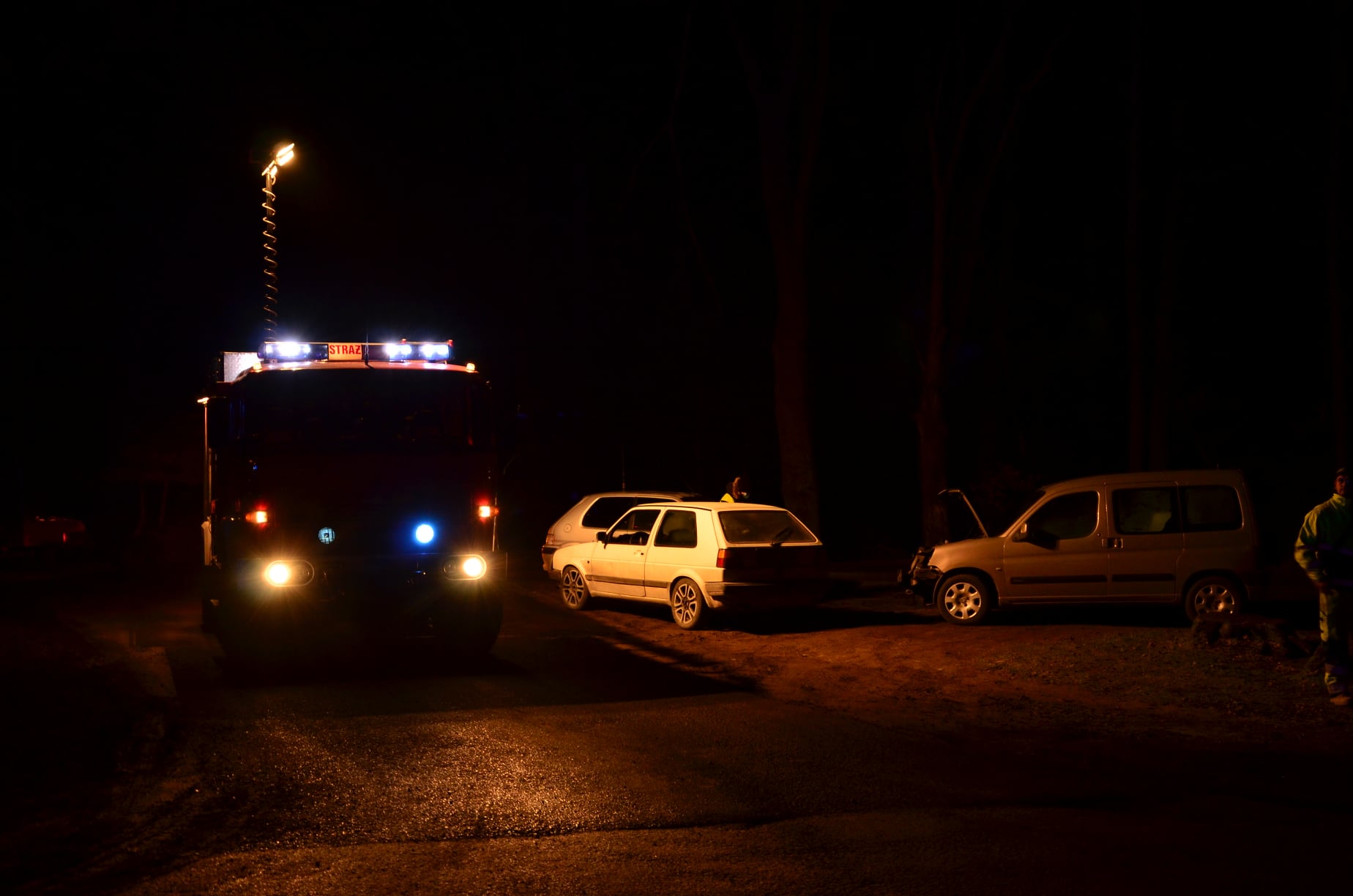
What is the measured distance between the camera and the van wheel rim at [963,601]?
15.0 meters

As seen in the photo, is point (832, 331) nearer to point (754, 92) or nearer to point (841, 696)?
point (754, 92)

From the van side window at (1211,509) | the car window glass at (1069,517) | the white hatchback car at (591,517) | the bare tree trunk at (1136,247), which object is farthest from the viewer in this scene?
the bare tree trunk at (1136,247)

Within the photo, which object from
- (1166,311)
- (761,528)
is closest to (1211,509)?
(761,528)

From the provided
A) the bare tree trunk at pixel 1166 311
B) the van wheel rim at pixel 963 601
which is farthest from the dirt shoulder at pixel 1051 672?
the bare tree trunk at pixel 1166 311

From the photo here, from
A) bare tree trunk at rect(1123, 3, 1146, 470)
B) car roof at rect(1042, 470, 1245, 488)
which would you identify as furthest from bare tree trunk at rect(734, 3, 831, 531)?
bare tree trunk at rect(1123, 3, 1146, 470)

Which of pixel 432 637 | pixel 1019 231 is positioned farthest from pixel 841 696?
pixel 1019 231

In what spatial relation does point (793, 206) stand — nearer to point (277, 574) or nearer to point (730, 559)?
point (730, 559)

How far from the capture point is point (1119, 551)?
14430mm

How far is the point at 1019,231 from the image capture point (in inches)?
1460

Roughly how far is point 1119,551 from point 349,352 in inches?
358

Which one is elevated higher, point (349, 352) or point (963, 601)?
point (349, 352)

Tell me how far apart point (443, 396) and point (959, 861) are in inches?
306

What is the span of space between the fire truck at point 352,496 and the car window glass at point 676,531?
11.8 feet

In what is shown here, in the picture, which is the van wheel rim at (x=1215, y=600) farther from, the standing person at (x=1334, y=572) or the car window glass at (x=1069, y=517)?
the standing person at (x=1334, y=572)
